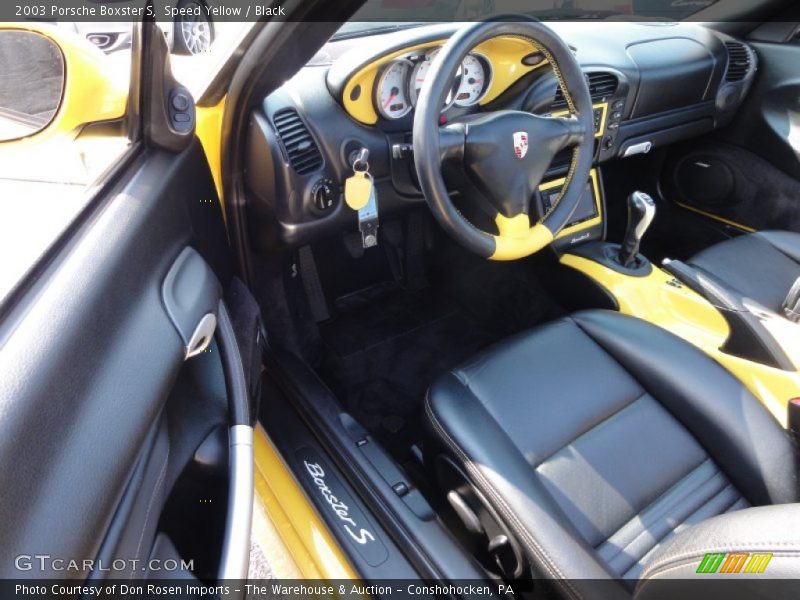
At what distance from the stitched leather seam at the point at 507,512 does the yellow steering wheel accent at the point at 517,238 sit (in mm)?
363

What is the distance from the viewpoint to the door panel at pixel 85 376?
19.0 inches

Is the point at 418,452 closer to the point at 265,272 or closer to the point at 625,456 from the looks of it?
the point at 625,456

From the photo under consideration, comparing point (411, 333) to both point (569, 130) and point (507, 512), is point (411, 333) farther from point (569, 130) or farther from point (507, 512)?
point (507, 512)

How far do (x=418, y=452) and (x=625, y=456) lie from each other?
20.4 inches

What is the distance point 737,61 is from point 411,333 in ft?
5.15

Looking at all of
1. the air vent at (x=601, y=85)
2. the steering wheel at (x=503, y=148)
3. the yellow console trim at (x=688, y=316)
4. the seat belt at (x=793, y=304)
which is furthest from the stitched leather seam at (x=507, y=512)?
the air vent at (x=601, y=85)

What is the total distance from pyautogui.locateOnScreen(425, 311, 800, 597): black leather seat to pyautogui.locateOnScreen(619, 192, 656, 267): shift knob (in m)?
0.47

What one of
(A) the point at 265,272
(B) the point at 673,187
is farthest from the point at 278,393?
(B) the point at 673,187

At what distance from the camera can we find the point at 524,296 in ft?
6.73

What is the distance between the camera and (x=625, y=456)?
3.48ft

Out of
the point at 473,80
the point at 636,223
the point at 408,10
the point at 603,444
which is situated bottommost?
the point at 603,444

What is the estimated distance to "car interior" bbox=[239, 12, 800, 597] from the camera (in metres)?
1.01
